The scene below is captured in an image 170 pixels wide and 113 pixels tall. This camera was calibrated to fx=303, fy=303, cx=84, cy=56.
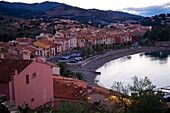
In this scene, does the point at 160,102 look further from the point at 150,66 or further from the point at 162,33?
the point at 162,33

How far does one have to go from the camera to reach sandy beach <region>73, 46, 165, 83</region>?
22.4m

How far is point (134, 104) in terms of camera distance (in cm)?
498

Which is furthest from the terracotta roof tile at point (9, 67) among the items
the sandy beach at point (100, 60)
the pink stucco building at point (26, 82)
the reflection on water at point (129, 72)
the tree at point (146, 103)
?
the sandy beach at point (100, 60)

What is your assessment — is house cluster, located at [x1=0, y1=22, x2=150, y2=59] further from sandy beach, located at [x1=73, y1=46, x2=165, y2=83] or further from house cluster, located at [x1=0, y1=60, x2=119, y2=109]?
house cluster, located at [x1=0, y1=60, x2=119, y2=109]

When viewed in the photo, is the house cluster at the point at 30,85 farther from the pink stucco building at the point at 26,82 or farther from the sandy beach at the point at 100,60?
the sandy beach at the point at 100,60

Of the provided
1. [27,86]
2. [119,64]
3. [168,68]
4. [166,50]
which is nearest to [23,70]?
[27,86]

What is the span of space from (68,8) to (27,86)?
92.6 m

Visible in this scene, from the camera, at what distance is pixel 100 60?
1163 inches

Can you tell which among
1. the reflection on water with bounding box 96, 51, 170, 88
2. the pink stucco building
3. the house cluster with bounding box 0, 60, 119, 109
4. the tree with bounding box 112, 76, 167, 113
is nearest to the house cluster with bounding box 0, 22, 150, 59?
the reflection on water with bounding box 96, 51, 170, 88

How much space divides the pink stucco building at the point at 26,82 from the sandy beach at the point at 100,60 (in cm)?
1201

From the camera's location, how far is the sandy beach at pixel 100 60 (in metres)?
22.4

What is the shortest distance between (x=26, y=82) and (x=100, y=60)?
23.3m

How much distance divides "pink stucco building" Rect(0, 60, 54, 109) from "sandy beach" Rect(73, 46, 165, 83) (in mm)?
12011

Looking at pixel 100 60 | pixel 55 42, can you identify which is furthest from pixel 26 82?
pixel 55 42
